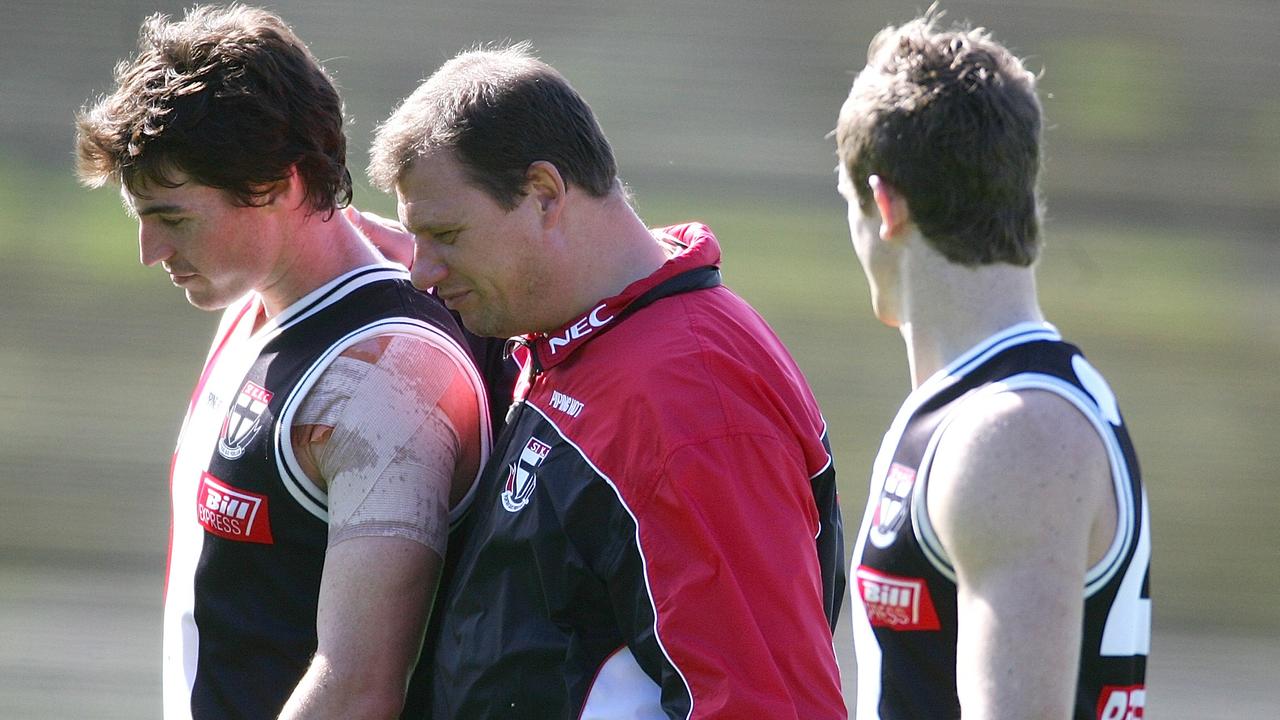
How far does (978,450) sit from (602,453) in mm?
462

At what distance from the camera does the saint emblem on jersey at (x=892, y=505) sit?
1211 mm

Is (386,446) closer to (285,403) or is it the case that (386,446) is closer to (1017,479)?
(285,403)

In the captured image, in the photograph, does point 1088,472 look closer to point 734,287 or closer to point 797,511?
point 797,511

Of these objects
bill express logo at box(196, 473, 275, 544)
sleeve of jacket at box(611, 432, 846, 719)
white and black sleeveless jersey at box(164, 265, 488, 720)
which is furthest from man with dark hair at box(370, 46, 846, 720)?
bill express logo at box(196, 473, 275, 544)

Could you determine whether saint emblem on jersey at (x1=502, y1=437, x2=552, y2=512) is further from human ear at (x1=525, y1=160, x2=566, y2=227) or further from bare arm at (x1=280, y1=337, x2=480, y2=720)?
human ear at (x1=525, y1=160, x2=566, y2=227)

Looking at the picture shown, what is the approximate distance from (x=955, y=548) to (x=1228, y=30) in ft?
9.41

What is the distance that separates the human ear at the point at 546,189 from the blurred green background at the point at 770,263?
1.80 meters

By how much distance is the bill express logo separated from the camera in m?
1.59

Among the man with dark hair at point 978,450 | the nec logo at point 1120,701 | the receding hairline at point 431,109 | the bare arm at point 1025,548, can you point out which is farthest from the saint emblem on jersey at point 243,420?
the nec logo at point 1120,701

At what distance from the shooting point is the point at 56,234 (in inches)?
134

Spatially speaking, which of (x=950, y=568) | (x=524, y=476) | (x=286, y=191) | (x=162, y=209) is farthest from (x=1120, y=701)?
(x=162, y=209)

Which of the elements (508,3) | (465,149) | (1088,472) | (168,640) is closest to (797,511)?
(1088,472)

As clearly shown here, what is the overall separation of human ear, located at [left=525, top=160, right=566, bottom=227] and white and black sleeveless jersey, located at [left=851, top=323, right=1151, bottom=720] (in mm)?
532

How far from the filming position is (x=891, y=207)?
126 centimetres
